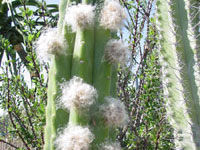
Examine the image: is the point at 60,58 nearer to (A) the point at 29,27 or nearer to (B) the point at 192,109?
(B) the point at 192,109

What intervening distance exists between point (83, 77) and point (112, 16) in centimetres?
26

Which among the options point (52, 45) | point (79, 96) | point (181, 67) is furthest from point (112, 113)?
point (181, 67)

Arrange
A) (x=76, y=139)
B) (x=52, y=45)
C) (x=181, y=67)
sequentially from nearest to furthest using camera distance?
(x=76, y=139) < (x=52, y=45) < (x=181, y=67)

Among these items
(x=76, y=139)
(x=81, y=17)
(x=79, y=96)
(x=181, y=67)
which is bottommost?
(x=76, y=139)

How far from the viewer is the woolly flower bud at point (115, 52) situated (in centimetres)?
96

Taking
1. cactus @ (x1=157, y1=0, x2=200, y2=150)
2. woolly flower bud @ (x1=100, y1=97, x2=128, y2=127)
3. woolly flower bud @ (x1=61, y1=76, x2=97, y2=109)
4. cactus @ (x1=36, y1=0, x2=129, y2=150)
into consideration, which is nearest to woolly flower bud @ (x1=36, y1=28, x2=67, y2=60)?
cactus @ (x1=36, y1=0, x2=129, y2=150)

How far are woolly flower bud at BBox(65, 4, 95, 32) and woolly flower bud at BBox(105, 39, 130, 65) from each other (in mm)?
110

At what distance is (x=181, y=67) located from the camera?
1209mm

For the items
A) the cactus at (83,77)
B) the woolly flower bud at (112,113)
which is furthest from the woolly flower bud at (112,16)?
the woolly flower bud at (112,113)

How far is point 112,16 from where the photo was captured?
986 millimetres

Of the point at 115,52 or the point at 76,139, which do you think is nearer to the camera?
the point at 76,139

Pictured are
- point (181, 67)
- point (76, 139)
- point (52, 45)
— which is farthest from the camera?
point (181, 67)

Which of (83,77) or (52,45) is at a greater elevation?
(52,45)

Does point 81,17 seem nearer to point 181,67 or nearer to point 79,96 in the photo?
point 79,96
